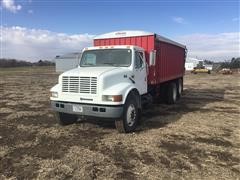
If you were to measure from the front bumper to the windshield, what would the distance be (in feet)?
5.64

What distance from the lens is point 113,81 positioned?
8352 mm

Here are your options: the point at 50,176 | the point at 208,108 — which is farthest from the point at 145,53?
the point at 50,176

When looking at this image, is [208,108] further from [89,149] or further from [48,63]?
[48,63]

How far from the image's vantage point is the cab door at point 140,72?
9.49m

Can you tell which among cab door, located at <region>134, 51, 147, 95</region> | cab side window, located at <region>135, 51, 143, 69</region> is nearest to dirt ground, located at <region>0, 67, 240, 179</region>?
cab door, located at <region>134, 51, 147, 95</region>

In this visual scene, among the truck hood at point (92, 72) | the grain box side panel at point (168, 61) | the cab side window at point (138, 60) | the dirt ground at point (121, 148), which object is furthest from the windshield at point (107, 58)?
the grain box side panel at point (168, 61)

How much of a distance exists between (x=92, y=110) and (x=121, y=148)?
1.47 metres

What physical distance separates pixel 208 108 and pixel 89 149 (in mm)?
7858

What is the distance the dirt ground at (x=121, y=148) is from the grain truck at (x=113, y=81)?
65cm

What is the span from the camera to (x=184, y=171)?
584 cm

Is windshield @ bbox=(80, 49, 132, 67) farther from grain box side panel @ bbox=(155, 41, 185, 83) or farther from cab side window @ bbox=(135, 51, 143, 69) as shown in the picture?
grain box side panel @ bbox=(155, 41, 185, 83)

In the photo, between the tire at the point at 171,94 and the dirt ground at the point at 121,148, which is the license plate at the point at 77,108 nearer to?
the dirt ground at the point at 121,148

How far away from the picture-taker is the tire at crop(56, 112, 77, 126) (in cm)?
939

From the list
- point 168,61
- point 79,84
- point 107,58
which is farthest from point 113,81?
point 168,61
